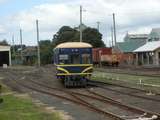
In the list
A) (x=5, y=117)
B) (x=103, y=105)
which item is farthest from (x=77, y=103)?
(x=5, y=117)

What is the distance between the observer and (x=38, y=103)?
2467cm

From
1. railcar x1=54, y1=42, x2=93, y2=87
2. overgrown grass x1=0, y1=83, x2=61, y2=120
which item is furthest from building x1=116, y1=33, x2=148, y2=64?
overgrown grass x1=0, y1=83, x2=61, y2=120

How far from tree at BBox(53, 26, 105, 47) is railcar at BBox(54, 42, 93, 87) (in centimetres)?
7521

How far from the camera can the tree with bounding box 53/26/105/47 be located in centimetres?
11250

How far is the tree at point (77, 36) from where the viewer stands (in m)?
112

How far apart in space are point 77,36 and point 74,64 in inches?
3246

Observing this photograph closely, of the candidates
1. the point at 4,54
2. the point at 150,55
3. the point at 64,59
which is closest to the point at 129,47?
the point at 150,55

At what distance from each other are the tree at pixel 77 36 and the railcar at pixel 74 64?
7521 cm

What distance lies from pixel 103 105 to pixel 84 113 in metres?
2.82

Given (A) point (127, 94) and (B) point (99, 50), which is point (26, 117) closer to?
(A) point (127, 94)

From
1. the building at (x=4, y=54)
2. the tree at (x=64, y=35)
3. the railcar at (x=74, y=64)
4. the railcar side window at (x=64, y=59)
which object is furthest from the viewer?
the tree at (x=64, y=35)

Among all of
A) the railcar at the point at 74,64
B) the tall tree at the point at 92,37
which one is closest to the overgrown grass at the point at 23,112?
the railcar at the point at 74,64

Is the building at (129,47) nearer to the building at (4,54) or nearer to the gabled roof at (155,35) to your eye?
the gabled roof at (155,35)

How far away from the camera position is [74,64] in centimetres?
3500
